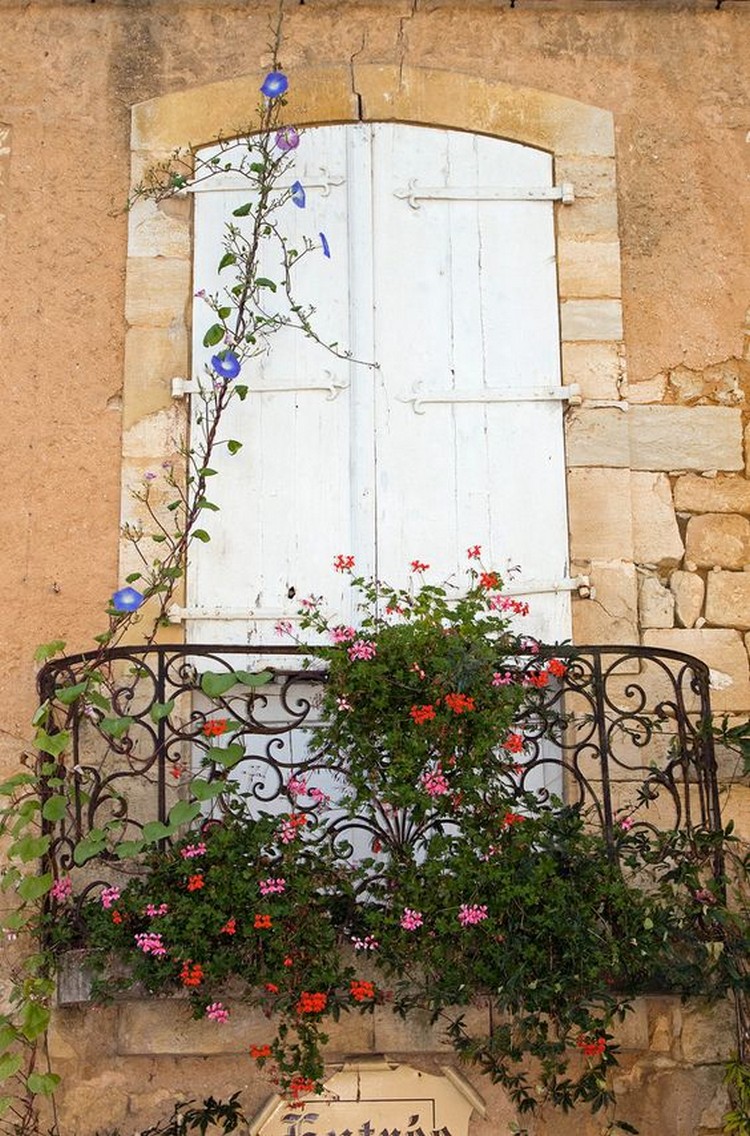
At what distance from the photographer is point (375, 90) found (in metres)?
5.90

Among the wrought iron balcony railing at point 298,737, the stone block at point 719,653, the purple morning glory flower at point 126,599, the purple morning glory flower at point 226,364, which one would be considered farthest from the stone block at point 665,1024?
the purple morning glory flower at point 226,364

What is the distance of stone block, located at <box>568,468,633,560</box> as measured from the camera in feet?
17.9

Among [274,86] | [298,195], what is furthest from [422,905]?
[274,86]

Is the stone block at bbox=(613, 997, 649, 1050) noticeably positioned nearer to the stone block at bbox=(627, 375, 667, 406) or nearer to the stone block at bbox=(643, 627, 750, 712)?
the stone block at bbox=(643, 627, 750, 712)

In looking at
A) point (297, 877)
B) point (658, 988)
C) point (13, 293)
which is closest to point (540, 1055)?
point (658, 988)

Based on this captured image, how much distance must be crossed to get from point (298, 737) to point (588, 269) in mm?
2010

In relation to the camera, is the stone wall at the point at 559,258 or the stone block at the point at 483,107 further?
the stone block at the point at 483,107

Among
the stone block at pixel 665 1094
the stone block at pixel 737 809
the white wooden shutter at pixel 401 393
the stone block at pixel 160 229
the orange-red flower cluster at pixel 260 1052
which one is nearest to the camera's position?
the orange-red flower cluster at pixel 260 1052

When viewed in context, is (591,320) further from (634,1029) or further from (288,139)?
(634,1029)

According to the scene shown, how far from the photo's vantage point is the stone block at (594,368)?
5609 mm

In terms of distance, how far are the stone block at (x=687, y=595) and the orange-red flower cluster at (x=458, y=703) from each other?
1125 millimetres

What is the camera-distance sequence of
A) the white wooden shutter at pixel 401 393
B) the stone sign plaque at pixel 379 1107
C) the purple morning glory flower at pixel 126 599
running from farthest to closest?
1. the white wooden shutter at pixel 401 393
2. the purple morning glory flower at pixel 126 599
3. the stone sign plaque at pixel 379 1107

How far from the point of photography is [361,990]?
450 cm

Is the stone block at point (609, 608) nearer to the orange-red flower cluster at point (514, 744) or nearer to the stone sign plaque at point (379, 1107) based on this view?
the orange-red flower cluster at point (514, 744)
